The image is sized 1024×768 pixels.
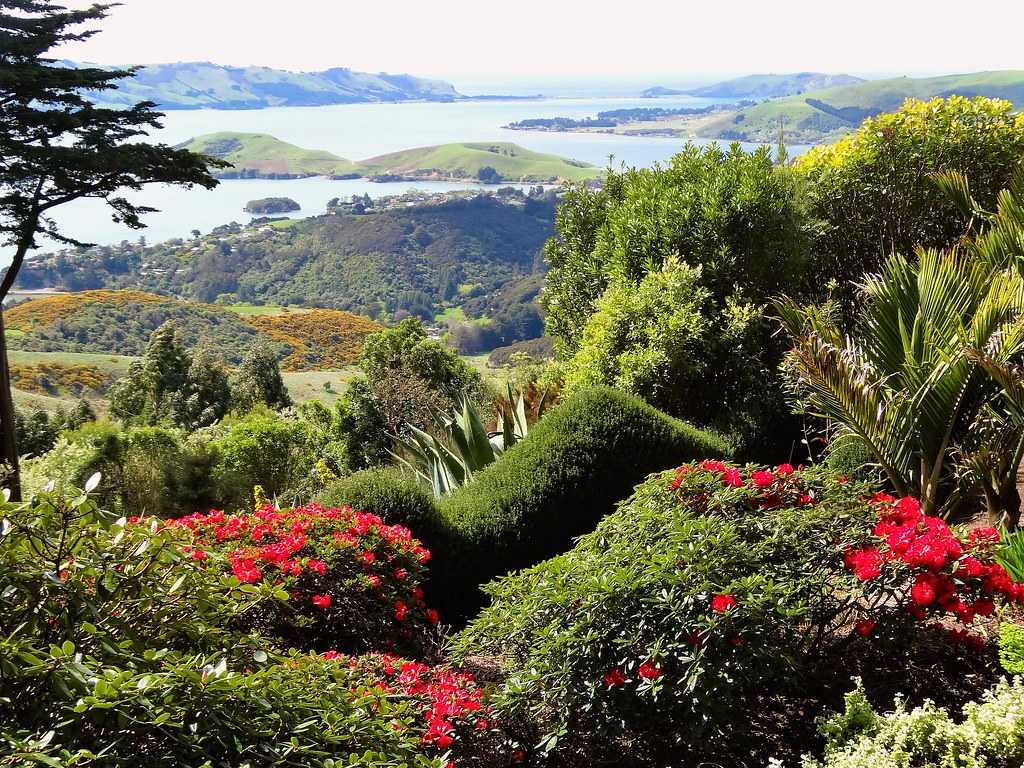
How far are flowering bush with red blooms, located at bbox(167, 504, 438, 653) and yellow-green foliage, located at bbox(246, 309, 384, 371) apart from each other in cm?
5956

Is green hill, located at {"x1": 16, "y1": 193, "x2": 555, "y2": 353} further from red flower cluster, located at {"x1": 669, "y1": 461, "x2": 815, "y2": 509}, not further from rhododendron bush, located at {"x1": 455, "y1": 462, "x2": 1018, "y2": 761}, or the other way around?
rhododendron bush, located at {"x1": 455, "y1": 462, "x2": 1018, "y2": 761}

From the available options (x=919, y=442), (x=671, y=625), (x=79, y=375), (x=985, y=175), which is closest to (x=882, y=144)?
(x=985, y=175)

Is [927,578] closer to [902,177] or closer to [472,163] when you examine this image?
[902,177]

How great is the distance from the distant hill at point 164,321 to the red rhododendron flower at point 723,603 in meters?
55.9

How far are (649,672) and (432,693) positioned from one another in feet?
2.34

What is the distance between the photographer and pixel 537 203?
109 m

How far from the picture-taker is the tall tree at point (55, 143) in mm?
13398

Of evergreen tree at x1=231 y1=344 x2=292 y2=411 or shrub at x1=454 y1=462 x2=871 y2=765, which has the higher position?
shrub at x1=454 y1=462 x2=871 y2=765

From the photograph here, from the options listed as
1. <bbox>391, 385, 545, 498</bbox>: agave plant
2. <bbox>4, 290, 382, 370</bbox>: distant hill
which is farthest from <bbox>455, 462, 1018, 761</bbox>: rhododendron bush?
<bbox>4, 290, 382, 370</bbox>: distant hill

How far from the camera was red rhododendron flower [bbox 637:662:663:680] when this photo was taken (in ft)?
8.13

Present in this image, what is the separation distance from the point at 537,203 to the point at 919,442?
4219 inches

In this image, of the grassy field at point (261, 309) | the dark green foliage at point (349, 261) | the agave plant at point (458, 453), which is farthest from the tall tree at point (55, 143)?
the dark green foliage at point (349, 261)

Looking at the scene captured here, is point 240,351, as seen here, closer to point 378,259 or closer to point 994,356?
point 378,259

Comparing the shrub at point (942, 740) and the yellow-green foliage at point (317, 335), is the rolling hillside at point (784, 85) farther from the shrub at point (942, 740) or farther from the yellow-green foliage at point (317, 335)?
the shrub at point (942, 740)
